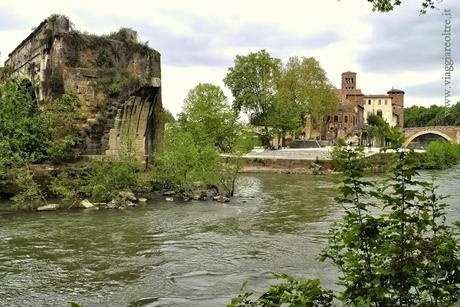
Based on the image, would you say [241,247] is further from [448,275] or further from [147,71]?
[147,71]

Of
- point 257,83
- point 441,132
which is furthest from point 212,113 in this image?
point 441,132

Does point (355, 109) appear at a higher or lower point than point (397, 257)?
higher

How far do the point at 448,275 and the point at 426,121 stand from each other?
129 meters

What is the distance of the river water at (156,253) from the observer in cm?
809

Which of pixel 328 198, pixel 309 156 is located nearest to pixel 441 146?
pixel 309 156

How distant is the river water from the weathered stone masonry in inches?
176

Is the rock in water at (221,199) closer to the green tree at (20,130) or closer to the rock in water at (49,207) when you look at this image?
the rock in water at (49,207)

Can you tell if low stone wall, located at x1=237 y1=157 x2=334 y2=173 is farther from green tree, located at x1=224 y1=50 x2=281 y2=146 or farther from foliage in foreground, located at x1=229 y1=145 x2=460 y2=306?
foliage in foreground, located at x1=229 y1=145 x2=460 y2=306

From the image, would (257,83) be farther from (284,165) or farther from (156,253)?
(156,253)

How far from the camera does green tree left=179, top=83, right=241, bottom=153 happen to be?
41438mm

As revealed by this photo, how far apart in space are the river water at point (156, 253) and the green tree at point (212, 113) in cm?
2342

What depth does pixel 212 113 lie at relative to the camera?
43531mm

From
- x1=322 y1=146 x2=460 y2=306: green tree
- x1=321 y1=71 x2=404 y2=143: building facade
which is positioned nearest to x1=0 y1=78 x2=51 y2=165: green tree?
x1=322 y1=146 x2=460 y2=306: green tree

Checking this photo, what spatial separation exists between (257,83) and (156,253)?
49023mm
